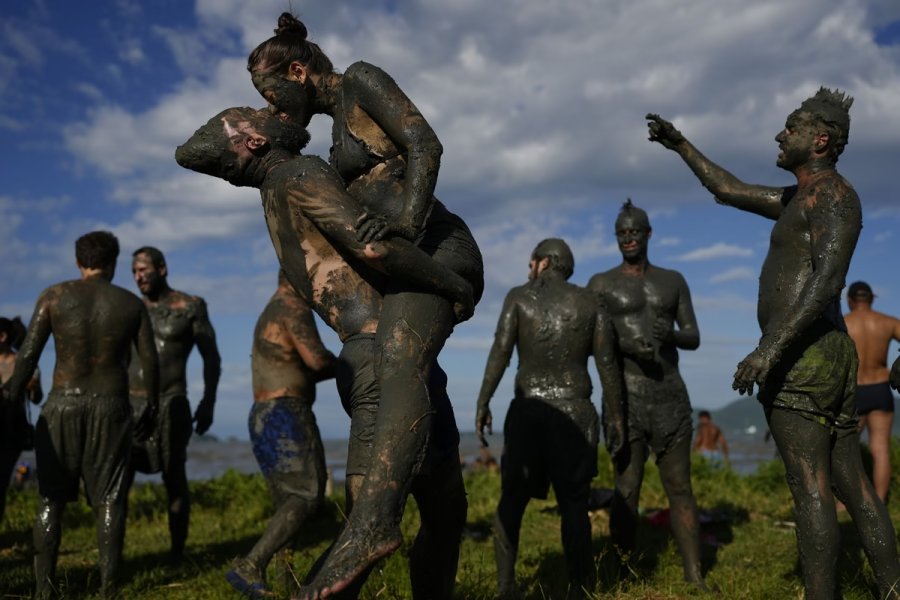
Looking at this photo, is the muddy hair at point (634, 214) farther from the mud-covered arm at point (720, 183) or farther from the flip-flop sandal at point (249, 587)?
the flip-flop sandal at point (249, 587)

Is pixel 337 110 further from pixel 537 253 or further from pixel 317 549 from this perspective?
pixel 317 549

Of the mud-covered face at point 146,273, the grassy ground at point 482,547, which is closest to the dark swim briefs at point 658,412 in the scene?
the grassy ground at point 482,547

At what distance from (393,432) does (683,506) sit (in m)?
4.01

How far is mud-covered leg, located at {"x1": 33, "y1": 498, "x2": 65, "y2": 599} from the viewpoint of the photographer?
6.04 meters

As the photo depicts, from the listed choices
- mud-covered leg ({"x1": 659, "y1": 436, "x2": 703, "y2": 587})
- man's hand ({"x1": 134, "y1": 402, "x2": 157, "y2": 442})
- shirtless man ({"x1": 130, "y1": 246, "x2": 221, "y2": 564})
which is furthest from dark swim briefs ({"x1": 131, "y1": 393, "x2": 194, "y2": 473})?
mud-covered leg ({"x1": 659, "y1": 436, "x2": 703, "y2": 587})

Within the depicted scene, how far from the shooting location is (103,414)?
20.4ft

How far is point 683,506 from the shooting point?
21.5 ft

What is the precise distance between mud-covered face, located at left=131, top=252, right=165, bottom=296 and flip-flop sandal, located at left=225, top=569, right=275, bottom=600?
11.2 feet

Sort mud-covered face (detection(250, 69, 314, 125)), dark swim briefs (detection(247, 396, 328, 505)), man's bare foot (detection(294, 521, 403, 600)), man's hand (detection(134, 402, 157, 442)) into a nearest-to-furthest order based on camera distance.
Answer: man's bare foot (detection(294, 521, 403, 600))
mud-covered face (detection(250, 69, 314, 125))
dark swim briefs (detection(247, 396, 328, 505))
man's hand (detection(134, 402, 157, 442))

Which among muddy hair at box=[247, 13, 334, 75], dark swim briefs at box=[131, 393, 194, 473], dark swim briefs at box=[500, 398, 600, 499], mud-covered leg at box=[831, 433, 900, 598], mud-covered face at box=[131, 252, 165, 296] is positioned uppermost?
mud-covered face at box=[131, 252, 165, 296]

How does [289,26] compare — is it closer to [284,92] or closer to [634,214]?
[284,92]

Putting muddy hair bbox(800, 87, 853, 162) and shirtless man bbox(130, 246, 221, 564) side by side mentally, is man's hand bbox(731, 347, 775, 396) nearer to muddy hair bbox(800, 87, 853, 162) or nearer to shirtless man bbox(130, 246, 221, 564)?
muddy hair bbox(800, 87, 853, 162)

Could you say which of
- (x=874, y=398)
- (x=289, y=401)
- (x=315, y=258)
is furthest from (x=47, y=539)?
(x=874, y=398)

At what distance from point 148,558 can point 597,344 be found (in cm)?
456
